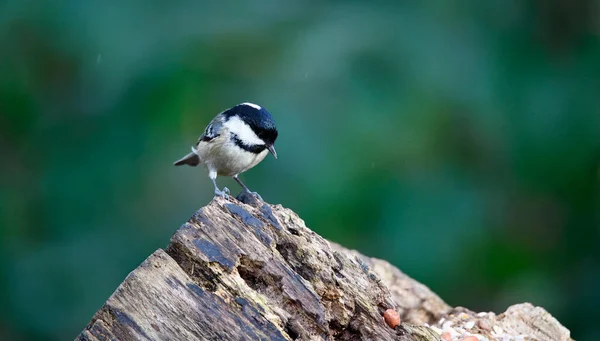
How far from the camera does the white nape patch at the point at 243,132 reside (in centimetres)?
331

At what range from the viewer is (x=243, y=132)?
3.34 m

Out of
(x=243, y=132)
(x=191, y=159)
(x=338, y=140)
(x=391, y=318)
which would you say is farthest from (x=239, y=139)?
(x=338, y=140)

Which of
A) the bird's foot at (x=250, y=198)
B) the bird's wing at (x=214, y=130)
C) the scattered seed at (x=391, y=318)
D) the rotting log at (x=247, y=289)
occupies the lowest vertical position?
the rotting log at (x=247, y=289)

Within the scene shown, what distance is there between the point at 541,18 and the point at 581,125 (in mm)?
846

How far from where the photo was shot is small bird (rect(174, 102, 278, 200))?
328 cm

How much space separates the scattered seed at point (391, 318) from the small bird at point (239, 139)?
119cm

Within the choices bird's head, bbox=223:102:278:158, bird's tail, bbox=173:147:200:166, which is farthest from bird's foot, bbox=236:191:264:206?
bird's tail, bbox=173:147:200:166

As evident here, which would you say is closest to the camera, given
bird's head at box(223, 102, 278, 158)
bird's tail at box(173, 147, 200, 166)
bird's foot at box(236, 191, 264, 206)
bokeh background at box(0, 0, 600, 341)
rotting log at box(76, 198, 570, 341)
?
rotting log at box(76, 198, 570, 341)

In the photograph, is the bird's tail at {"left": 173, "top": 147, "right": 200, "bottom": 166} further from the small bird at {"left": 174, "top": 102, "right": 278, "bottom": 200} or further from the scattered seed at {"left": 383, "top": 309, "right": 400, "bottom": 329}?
the scattered seed at {"left": 383, "top": 309, "right": 400, "bottom": 329}

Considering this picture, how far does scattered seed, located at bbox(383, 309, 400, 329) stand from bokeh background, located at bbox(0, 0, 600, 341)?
95.2 inches

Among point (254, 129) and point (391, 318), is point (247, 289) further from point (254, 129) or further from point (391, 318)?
point (254, 129)

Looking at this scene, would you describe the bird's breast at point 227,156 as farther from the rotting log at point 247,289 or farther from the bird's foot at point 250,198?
the rotting log at point 247,289

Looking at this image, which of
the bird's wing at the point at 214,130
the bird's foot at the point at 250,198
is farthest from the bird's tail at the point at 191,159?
the bird's foot at the point at 250,198

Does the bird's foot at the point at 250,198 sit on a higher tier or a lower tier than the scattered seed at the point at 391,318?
higher
